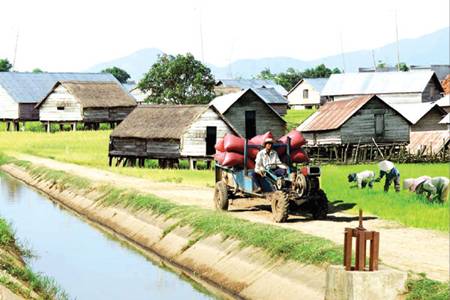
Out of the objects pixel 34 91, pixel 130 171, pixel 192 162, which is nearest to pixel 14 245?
pixel 130 171

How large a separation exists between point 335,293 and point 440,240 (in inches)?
255

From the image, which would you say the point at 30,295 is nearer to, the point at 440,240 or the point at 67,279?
the point at 67,279

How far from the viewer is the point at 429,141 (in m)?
51.2

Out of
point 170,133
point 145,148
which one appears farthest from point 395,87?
point 170,133

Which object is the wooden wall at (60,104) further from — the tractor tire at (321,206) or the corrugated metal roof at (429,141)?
the tractor tire at (321,206)

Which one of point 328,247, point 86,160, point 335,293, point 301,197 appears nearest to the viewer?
point 335,293

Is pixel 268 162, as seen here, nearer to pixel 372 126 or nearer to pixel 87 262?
pixel 87 262

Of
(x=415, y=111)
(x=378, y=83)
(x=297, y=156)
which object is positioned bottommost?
(x=297, y=156)

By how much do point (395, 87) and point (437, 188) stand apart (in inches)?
2603

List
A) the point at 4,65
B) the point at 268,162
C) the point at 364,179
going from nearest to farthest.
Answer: the point at 268,162 < the point at 364,179 < the point at 4,65

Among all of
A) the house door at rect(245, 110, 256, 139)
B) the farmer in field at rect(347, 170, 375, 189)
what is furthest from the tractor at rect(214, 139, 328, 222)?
the house door at rect(245, 110, 256, 139)

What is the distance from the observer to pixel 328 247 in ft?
54.5

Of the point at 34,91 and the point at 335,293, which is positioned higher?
the point at 34,91

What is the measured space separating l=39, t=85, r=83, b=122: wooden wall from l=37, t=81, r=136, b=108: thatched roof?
597 millimetres
